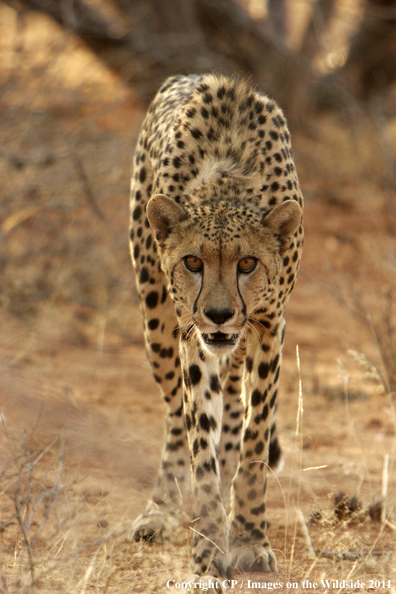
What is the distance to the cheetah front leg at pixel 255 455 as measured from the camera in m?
3.11

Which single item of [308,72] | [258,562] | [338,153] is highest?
[308,72]

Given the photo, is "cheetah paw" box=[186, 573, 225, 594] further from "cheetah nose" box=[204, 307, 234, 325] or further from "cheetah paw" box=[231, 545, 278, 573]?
"cheetah nose" box=[204, 307, 234, 325]

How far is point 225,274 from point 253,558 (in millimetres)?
1159

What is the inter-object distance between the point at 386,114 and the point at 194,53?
10.2ft

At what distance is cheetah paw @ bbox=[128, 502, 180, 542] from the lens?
3.38 meters

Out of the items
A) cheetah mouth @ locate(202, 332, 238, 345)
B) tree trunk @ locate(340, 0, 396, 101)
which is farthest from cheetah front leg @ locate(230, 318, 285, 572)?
tree trunk @ locate(340, 0, 396, 101)

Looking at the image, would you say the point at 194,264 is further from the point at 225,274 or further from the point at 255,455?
the point at 255,455

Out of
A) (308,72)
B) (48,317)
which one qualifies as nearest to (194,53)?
(308,72)

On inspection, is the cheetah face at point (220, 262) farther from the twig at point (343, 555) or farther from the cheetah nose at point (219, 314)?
the twig at point (343, 555)

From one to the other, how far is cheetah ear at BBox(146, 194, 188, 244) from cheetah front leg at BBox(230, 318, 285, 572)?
22.6 inches

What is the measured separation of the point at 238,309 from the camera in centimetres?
276

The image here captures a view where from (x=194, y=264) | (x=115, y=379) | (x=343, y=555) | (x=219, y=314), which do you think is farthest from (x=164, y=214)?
(x=115, y=379)

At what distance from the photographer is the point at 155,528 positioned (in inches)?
136

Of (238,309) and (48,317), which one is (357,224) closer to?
(48,317)
